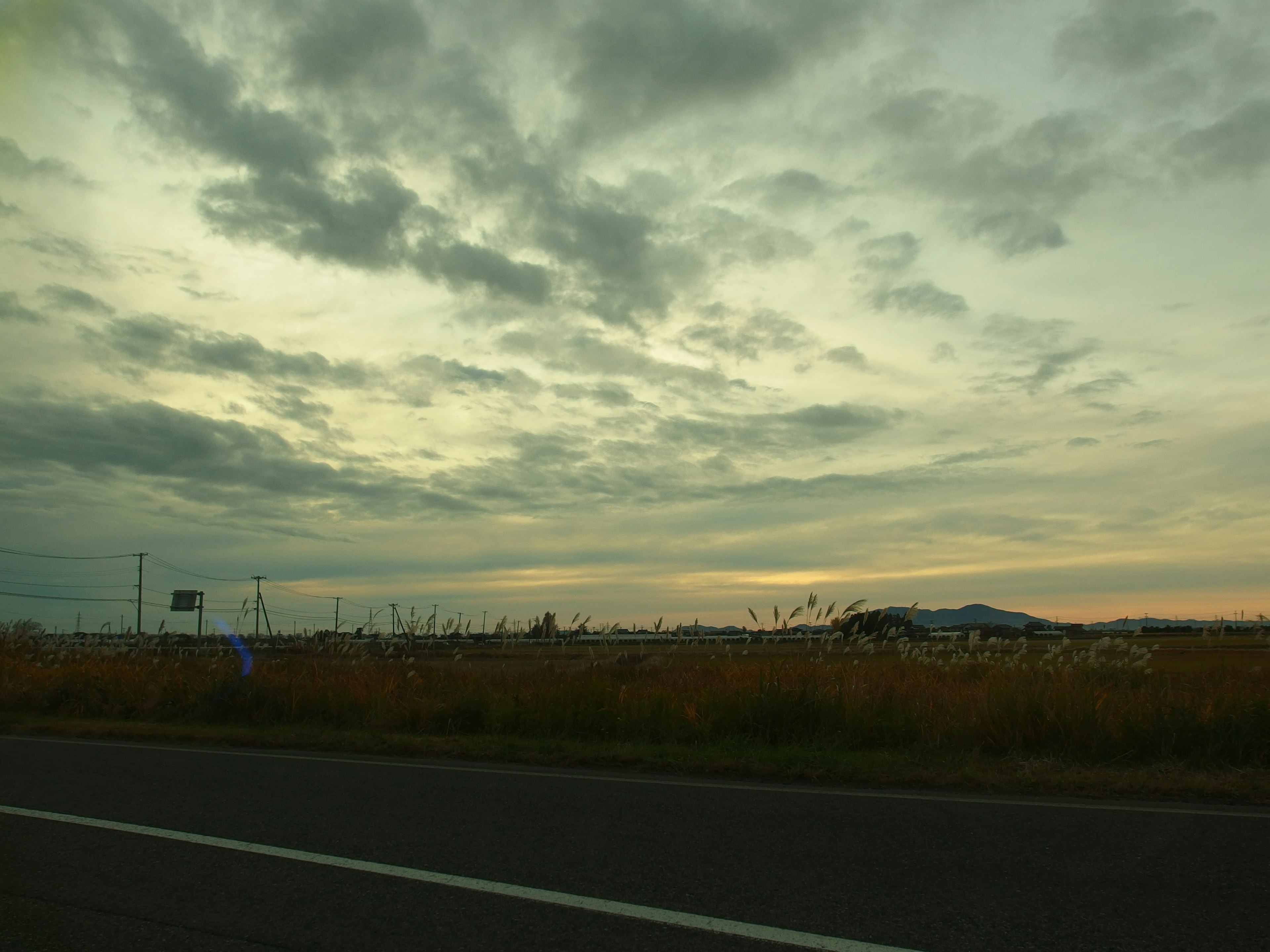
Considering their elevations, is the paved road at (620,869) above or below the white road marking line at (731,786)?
above

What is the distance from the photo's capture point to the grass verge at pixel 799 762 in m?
8.23

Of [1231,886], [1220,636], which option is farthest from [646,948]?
[1220,636]

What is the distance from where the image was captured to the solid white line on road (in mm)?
4363

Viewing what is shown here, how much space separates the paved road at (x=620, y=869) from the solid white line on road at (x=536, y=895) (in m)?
0.07

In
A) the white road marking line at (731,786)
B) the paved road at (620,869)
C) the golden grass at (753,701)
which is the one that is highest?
the golden grass at (753,701)

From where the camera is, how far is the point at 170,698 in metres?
16.2

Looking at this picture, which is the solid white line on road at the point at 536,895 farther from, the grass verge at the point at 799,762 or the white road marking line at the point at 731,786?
the grass verge at the point at 799,762

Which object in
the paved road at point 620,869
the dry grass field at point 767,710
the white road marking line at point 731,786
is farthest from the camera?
the dry grass field at point 767,710

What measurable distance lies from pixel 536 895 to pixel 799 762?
5.24 m

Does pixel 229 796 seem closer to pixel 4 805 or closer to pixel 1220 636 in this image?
pixel 4 805

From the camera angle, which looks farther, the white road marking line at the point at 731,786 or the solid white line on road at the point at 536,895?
the white road marking line at the point at 731,786

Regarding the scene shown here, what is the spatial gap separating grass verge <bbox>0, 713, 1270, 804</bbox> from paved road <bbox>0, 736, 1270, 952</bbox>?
28.8 inches

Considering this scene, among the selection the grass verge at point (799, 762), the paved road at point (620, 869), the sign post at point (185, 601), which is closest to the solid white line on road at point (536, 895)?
the paved road at point (620, 869)

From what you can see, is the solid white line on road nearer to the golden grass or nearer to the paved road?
the paved road
